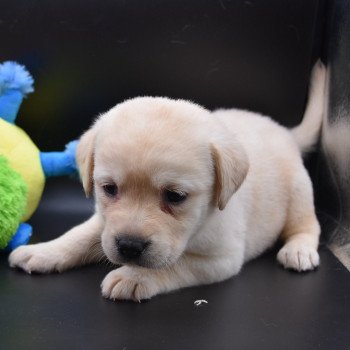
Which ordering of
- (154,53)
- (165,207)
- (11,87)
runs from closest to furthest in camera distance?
(165,207)
(11,87)
(154,53)

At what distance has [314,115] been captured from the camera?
368 cm

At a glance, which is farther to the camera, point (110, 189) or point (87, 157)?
point (87, 157)

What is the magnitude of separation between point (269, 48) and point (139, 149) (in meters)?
1.78

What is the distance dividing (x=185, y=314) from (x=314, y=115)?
183cm

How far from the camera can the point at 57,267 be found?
2.66m

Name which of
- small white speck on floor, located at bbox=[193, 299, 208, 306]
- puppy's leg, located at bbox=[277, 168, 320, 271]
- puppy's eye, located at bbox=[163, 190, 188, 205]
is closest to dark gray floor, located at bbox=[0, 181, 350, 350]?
small white speck on floor, located at bbox=[193, 299, 208, 306]

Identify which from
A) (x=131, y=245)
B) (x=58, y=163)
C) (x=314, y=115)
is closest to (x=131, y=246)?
(x=131, y=245)

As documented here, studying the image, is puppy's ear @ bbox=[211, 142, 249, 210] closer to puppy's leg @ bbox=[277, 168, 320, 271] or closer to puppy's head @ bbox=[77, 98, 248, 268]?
puppy's head @ bbox=[77, 98, 248, 268]

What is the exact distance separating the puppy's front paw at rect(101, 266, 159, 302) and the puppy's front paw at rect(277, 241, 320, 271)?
725 millimetres

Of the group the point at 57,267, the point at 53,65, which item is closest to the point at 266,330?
the point at 57,267

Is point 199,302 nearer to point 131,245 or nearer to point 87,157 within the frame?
point 131,245

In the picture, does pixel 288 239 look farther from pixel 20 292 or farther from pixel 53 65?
pixel 53 65

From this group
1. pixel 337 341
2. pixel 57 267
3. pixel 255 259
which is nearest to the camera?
pixel 337 341

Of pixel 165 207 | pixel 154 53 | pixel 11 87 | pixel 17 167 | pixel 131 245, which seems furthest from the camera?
pixel 154 53
